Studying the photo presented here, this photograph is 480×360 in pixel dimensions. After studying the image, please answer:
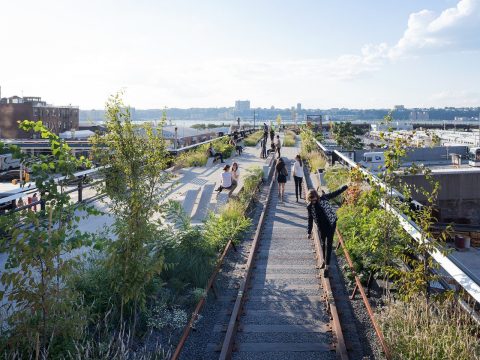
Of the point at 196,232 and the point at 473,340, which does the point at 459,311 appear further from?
the point at 196,232

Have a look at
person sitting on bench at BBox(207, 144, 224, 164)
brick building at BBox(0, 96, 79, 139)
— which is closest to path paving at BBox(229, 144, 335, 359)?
person sitting on bench at BBox(207, 144, 224, 164)

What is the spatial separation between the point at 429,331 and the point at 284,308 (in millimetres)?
2503

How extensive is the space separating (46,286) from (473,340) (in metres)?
4.77

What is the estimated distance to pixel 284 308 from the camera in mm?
7930

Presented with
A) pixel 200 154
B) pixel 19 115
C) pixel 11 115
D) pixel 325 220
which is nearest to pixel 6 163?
pixel 200 154

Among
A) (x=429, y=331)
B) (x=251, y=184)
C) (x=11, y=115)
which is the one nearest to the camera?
(x=429, y=331)

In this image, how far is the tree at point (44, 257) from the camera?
4.93 m

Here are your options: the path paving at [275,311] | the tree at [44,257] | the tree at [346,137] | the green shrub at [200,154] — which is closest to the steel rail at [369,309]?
the path paving at [275,311]

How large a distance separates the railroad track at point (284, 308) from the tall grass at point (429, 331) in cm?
69

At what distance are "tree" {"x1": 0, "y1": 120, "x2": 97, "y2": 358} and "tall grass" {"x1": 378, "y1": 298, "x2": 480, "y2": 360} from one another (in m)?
3.86

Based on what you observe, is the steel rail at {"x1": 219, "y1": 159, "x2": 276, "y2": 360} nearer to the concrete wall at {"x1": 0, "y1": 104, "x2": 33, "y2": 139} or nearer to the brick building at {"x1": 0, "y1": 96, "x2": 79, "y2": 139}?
the brick building at {"x1": 0, "y1": 96, "x2": 79, "y2": 139}

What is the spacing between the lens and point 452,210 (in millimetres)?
30922

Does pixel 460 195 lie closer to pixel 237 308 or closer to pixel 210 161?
pixel 210 161

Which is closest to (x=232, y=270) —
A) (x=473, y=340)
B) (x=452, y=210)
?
(x=473, y=340)
